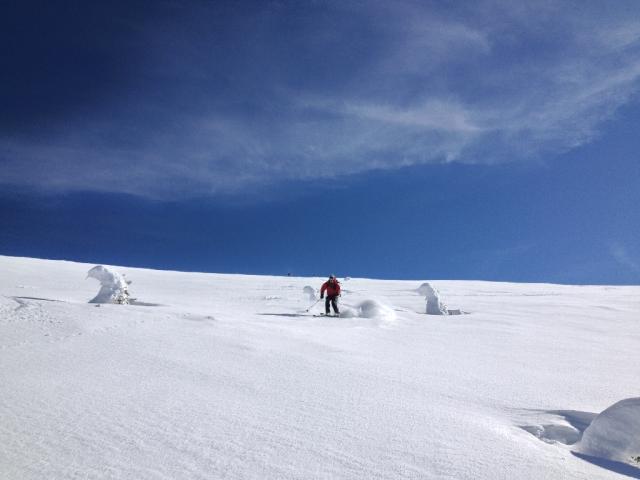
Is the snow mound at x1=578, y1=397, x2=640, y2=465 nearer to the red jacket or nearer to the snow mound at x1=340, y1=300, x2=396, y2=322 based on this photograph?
the snow mound at x1=340, y1=300, x2=396, y2=322

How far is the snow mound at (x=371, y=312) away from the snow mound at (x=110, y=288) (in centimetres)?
444

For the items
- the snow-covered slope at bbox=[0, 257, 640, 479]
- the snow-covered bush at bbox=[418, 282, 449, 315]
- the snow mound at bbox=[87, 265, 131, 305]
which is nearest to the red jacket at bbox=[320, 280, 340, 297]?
the snow-covered bush at bbox=[418, 282, 449, 315]

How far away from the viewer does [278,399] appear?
3.49m

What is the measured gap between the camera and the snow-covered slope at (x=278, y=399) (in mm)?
2422

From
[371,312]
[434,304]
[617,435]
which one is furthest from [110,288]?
[617,435]

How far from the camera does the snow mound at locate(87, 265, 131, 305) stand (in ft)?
29.3

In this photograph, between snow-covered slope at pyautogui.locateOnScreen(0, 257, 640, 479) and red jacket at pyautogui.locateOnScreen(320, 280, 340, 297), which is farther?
red jacket at pyautogui.locateOnScreen(320, 280, 340, 297)

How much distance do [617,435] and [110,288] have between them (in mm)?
8576

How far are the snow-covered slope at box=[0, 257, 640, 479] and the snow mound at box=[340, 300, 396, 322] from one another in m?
1.84

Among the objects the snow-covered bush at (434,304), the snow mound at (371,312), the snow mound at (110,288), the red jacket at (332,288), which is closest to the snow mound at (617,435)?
the snow mound at (371,312)

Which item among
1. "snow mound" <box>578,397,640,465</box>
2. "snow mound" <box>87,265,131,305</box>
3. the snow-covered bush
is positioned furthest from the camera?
the snow-covered bush

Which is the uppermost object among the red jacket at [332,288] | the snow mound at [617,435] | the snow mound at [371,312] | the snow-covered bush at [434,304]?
the red jacket at [332,288]

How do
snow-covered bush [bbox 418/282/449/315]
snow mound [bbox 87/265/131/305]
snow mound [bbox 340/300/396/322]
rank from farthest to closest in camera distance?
snow-covered bush [bbox 418/282/449/315]
snow mound [bbox 340/300/396/322]
snow mound [bbox 87/265/131/305]

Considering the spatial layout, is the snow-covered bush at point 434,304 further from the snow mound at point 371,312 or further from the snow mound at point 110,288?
the snow mound at point 110,288
